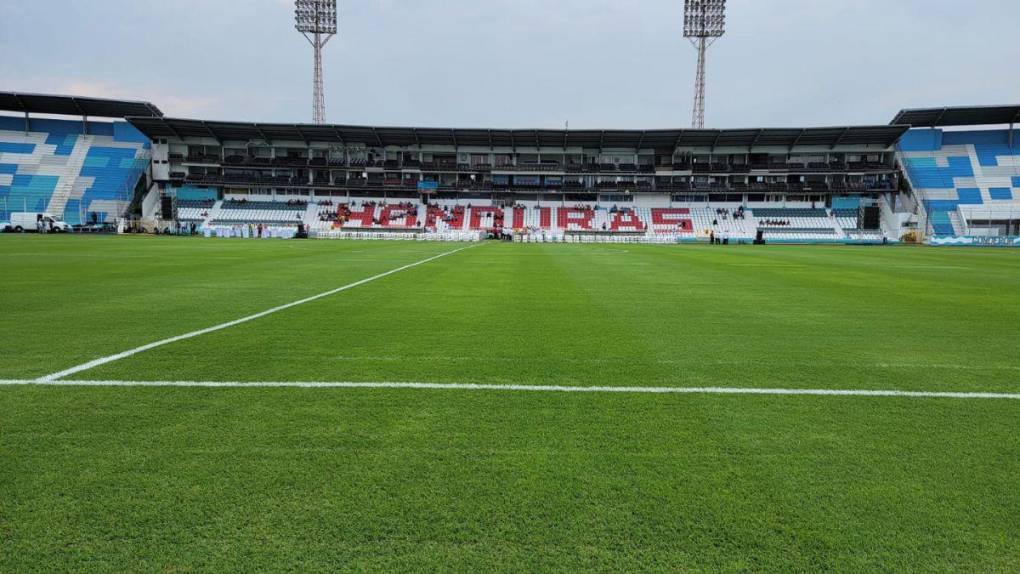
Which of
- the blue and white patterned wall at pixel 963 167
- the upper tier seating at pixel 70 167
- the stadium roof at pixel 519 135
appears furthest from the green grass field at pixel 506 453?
the blue and white patterned wall at pixel 963 167

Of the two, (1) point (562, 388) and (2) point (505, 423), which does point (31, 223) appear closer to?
(1) point (562, 388)

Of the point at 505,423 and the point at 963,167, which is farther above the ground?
the point at 963,167

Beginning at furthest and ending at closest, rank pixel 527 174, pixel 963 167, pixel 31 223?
1. pixel 527 174
2. pixel 963 167
3. pixel 31 223

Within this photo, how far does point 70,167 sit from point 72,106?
7.19 m

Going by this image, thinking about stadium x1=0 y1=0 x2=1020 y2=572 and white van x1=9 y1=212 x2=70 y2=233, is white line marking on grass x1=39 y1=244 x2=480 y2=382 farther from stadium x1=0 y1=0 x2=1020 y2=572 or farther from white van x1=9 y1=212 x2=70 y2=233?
white van x1=9 y1=212 x2=70 y2=233

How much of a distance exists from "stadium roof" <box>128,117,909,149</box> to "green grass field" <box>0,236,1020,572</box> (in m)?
62.1

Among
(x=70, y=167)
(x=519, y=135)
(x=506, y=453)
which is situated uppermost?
(x=519, y=135)

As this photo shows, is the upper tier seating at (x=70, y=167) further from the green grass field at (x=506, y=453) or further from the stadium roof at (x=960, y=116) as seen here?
the stadium roof at (x=960, y=116)

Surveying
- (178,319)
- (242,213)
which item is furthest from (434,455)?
(242,213)

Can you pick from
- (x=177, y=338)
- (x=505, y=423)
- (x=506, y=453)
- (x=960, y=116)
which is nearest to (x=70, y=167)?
(x=177, y=338)

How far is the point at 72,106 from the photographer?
63562 millimetres

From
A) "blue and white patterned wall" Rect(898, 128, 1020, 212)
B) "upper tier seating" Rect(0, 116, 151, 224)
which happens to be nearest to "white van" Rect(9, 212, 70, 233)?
"upper tier seating" Rect(0, 116, 151, 224)

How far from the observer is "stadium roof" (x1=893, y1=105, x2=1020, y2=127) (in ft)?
194

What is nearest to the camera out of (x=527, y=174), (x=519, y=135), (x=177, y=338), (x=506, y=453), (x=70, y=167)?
(x=506, y=453)
